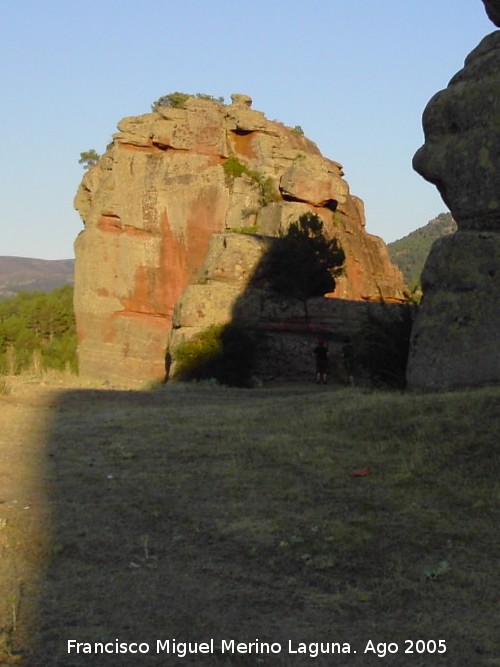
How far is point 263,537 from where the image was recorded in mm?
6316

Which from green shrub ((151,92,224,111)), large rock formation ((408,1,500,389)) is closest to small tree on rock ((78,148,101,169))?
green shrub ((151,92,224,111))

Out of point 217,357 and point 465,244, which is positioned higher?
point 465,244

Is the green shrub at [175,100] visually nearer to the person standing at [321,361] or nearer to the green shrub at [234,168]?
the green shrub at [234,168]

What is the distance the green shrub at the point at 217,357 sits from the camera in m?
26.7

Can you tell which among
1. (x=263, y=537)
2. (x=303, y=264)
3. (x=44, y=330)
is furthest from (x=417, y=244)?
(x=263, y=537)

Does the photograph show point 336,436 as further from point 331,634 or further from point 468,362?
point 331,634

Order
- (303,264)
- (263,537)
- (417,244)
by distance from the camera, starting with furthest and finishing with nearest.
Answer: (417,244) → (303,264) → (263,537)

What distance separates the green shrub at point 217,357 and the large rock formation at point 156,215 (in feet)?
68.9

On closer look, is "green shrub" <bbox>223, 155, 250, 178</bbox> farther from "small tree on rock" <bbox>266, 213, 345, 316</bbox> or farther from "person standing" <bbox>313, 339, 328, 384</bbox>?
"person standing" <bbox>313, 339, 328, 384</bbox>

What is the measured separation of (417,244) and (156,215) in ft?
233

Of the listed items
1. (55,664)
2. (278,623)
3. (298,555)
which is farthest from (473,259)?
(55,664)

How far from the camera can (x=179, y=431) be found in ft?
33.8

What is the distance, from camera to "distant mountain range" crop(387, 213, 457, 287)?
326 ft

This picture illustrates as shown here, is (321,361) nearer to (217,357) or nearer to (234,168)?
(217,357)
